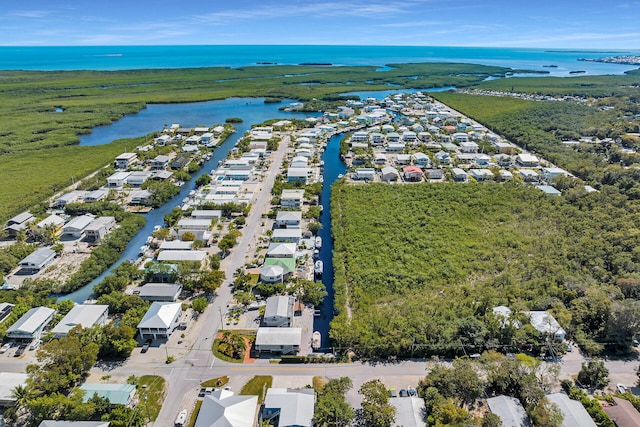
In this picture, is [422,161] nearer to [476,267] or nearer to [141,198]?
[476,267]

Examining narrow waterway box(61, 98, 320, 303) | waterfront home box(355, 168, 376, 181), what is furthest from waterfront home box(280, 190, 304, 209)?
narrow waterway box(61, 98, 320, 303)

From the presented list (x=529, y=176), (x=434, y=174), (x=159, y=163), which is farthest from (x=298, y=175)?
(x=529, y=176)

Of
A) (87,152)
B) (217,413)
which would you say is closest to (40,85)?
(87,152)

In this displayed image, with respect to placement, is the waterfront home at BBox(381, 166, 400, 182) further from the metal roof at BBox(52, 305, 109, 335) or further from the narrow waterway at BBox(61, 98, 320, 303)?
the metal roof at BBox(52, 305, 109, 335)

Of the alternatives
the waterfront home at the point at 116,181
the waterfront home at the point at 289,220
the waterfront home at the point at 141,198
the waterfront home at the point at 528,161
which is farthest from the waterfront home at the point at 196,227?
the waterfront home at the point at 528,161

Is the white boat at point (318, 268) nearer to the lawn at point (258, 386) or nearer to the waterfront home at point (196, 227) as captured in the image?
the waterfront home at point (196, 227)

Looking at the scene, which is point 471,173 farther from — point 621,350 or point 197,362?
point 197,362
